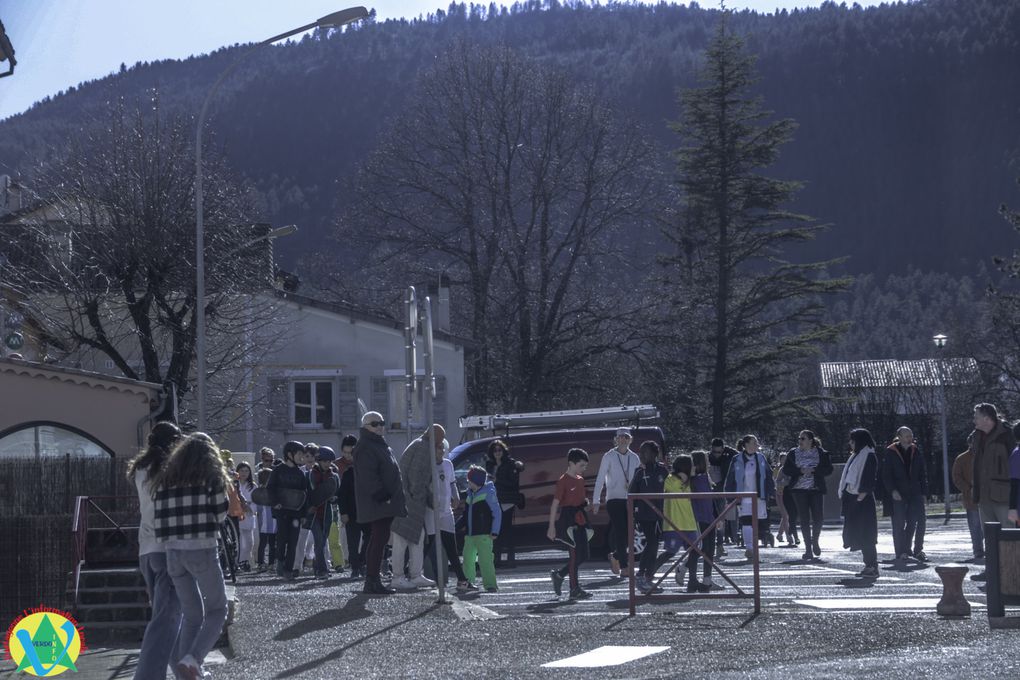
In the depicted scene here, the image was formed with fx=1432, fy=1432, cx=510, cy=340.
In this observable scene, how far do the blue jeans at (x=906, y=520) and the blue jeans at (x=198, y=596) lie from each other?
11368mm

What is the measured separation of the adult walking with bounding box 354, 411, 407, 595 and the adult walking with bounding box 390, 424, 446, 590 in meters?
0.48

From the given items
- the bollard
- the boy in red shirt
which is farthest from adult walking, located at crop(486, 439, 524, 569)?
the bollard

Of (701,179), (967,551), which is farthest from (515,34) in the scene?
(967,551)

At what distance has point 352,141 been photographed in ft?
341

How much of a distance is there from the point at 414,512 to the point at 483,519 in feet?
2.49

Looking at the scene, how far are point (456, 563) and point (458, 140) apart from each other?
29.8m

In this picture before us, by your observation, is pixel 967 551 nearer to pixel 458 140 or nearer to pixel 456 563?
pixel 456 563

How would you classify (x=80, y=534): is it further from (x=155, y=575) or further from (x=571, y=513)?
(x=155, y=575)

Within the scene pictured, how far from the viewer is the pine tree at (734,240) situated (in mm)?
49750

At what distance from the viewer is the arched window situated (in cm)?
1956

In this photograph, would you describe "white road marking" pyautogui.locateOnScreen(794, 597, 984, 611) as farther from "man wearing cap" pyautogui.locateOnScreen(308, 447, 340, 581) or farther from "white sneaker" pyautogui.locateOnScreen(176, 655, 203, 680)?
"man wearing cap" pyautogui.locateOnScreen(308, 447, 340, 581)

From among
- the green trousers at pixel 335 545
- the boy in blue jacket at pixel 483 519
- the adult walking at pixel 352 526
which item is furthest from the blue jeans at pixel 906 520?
the green trousers at pixel 335 545

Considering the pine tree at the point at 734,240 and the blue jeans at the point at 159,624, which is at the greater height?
the pine tree at the point at 734,240

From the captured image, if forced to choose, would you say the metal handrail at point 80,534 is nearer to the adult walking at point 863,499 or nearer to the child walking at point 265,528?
the child walking at point 265,528
